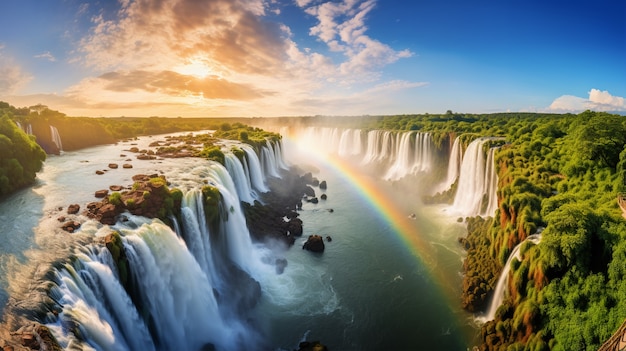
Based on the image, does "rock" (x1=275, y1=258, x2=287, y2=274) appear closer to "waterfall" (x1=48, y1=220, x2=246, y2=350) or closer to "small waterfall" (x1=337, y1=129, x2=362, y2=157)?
"waterfall" (x1=48, y1=220, x2=246, y2=350)

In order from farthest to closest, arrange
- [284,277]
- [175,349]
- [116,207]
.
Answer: [284,277] < [116,207] < [175,349]

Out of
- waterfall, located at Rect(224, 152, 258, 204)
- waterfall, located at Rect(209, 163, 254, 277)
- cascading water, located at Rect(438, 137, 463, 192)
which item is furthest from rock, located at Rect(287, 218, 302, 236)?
cascading water, located at Rect(438, 137, 463, 192)

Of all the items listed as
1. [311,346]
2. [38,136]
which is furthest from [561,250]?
[38,136]

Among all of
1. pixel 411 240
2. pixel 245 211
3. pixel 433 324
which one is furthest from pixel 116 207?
pixel 411 240

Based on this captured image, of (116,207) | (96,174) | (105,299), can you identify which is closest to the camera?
(105,299)

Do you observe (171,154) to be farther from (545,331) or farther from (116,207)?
(545,331)

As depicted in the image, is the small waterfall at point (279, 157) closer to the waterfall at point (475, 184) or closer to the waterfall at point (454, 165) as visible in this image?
the waterfall at point (454, 165)
